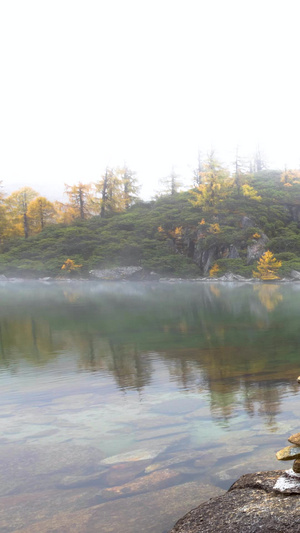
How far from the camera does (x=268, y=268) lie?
5525 cm

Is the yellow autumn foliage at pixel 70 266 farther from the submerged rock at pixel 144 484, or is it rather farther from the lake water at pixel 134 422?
the submerged rock at pixel 144 484

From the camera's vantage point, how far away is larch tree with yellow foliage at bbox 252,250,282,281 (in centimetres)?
5484

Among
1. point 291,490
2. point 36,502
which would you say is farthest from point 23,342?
point 291,490

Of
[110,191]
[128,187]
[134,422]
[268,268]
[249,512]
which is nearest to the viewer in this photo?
[249,512]

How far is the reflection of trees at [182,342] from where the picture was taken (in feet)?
35.7

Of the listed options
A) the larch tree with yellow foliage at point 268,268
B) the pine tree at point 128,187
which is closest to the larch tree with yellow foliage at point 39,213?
the pine tree at point 128,187

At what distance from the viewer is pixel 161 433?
7793 millimetres

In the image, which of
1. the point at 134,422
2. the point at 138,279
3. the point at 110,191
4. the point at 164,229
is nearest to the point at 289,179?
the point at 164,229

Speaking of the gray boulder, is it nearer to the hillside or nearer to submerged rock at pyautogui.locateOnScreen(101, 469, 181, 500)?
the hillside

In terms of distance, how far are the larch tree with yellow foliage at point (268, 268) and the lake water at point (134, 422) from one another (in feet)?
120

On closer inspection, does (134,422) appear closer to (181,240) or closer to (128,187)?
(181,240)

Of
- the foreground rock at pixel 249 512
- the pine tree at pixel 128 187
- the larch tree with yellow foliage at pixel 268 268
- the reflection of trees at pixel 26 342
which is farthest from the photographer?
the pine tree at pixel 128 187

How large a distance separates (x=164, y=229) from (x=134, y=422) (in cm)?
6192

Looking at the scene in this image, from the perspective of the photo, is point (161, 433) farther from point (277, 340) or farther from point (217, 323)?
point (217, 323)
